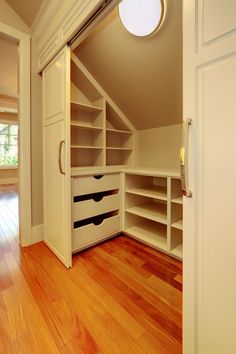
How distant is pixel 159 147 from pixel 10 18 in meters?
1.92

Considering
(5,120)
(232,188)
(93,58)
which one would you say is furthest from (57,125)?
(5,120)

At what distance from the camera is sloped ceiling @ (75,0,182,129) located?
1370mm

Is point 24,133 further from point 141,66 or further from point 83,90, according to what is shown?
point 141,66

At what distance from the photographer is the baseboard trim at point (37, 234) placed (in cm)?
188

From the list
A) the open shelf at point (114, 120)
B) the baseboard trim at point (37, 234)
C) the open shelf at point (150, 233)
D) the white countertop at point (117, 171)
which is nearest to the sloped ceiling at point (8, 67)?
the open shelf at point (114, 120)

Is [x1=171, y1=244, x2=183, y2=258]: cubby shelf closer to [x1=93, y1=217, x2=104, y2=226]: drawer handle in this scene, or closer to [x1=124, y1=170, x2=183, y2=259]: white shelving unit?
[x1=124, y1=170, x2=183, y2=259]: white shelving unit

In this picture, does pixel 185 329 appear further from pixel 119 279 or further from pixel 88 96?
pixel 88 96

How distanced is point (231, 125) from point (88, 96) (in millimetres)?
2007

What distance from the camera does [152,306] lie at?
1.09 metres

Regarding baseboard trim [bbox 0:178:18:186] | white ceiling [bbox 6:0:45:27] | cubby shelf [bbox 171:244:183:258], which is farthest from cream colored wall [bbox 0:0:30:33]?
baseboard trim [bbox 0:178:18:186]

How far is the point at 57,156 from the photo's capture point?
157 centimetres

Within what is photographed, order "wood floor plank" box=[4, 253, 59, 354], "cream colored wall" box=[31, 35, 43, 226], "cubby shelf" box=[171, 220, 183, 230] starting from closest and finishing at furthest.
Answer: "wood floor plank" box=[4, 253, 59, 354] < "cubby shelf" box=[171, 220, 183, 230] < "cream colored wall" box=[31, 35, 43, 226]

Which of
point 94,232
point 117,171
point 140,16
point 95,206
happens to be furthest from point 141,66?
point 94,232

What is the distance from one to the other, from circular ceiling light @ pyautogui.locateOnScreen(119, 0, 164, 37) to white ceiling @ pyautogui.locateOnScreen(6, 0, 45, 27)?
716mm
